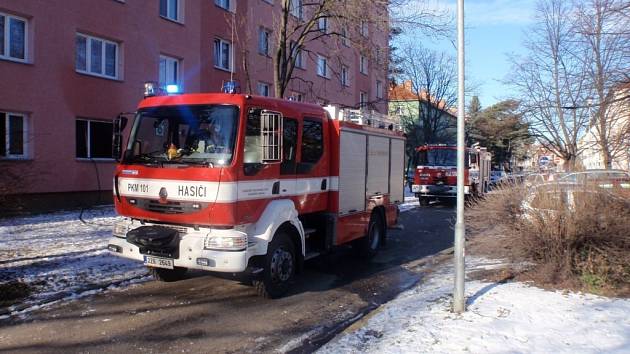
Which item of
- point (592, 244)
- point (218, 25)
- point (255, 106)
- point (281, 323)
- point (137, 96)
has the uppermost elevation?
point (218, 25)

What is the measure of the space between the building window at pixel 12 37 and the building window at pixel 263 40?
37.4 feet

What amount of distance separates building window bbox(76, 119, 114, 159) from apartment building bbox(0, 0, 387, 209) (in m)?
0.03

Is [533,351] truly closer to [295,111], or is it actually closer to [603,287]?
[603,287]

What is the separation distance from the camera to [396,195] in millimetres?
11148

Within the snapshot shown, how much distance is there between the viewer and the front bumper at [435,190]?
2070 centimetres

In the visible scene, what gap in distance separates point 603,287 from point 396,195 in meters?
5.09

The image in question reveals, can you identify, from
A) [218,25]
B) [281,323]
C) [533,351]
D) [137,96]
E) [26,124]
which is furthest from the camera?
[218,25]

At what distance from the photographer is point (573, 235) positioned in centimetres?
686

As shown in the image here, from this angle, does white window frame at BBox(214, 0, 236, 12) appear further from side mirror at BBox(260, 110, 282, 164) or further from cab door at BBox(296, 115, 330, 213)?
side mirror at BBox(260, 110, 282, 164)

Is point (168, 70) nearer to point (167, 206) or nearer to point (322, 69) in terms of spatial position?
point (322, 69)

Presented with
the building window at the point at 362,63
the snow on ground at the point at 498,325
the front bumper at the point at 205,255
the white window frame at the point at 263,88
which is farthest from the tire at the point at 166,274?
the white window frame at the point at 263,88

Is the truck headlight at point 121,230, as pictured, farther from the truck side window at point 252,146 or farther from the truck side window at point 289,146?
the truck side window at point 289,146

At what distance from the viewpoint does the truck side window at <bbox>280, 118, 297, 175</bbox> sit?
7.02 m

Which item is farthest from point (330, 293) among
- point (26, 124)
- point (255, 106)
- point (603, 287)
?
point (26, 124)
